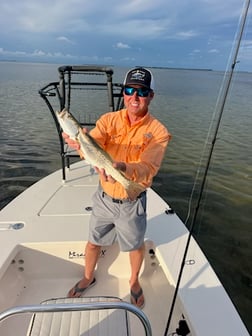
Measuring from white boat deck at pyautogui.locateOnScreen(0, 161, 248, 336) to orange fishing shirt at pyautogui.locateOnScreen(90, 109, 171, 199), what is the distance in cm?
99

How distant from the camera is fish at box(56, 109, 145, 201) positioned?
98.2 inches

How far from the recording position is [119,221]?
9.49 feet

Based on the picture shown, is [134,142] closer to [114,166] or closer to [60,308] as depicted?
[114,166]

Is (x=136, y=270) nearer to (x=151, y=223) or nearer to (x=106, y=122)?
(x=151, y=223)

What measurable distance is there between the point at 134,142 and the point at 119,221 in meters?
0.75

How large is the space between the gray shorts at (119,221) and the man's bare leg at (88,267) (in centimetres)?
12

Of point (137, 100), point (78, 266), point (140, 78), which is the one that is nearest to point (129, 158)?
point (137, 100)

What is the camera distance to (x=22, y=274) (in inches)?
139

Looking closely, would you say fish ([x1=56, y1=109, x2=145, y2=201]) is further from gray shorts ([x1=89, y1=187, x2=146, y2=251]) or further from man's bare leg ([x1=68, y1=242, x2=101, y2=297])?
man's bare leg ([x1=68, y1=242, x2=101, y2=297])

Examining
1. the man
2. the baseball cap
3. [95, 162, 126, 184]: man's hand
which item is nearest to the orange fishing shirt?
the man

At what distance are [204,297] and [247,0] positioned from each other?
2706mm

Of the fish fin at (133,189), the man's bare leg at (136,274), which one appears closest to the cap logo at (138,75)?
the fish fin at (133,189)

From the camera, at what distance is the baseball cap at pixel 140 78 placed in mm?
2621

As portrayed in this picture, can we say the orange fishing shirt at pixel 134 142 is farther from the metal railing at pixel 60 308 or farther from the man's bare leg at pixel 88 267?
the metal railing at pixel 60 308
